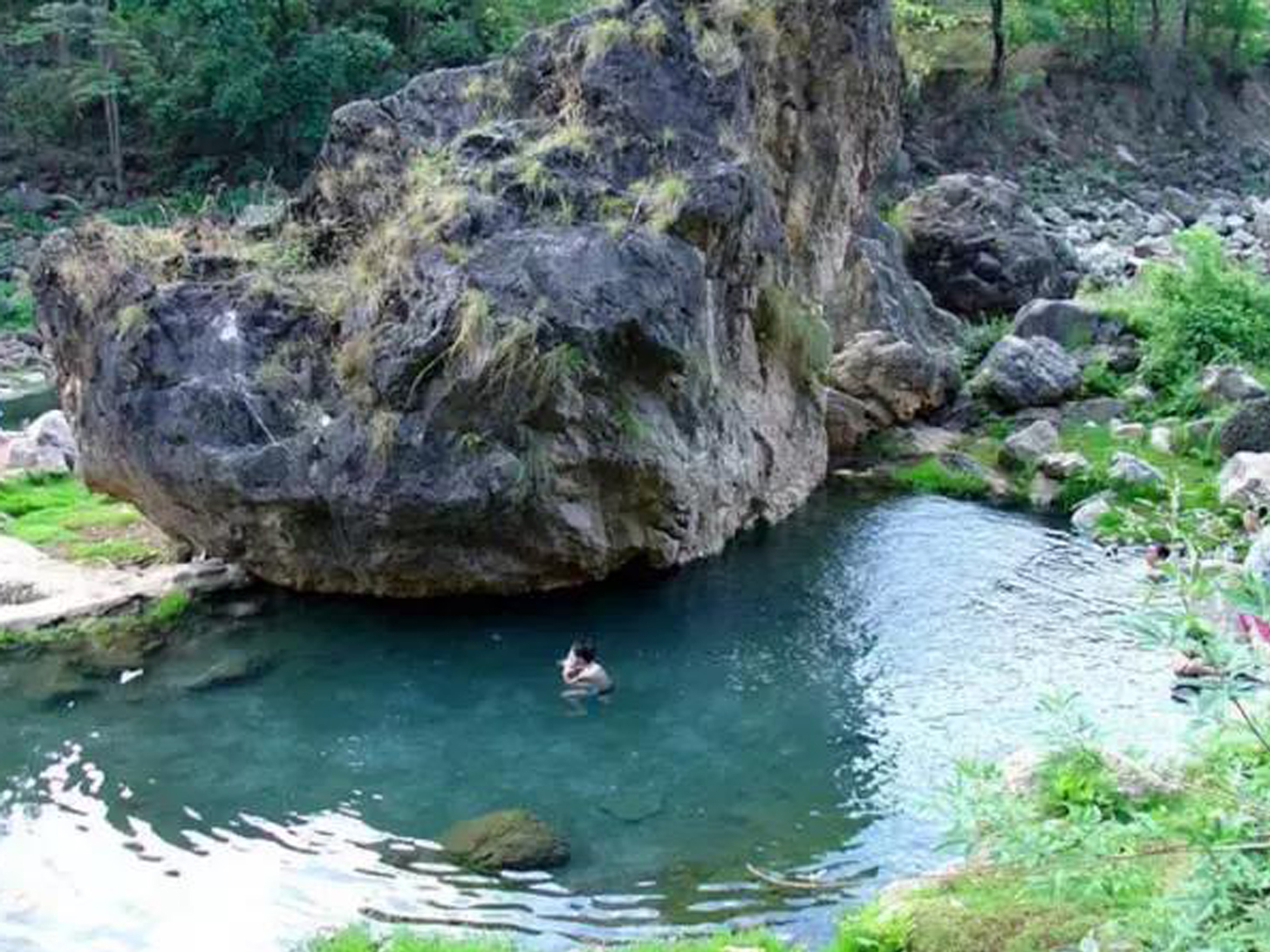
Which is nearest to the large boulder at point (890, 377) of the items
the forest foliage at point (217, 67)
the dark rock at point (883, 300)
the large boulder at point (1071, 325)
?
the dark rock at point (883, 300)

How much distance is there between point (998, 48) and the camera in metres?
64.1

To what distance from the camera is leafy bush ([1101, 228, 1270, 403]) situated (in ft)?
96.9

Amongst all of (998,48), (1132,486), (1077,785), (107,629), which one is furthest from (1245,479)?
(998,48)

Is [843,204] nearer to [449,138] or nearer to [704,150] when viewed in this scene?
[704,150]

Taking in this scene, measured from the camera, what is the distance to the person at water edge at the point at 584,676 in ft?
53.7

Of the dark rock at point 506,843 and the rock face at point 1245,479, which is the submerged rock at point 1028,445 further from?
the dark rock at point 506,843

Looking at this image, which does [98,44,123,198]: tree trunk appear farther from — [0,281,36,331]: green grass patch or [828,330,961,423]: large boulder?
[828,330,961,423]: large boulder

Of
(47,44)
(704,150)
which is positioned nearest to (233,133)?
(47,44)

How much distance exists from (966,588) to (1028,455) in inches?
281

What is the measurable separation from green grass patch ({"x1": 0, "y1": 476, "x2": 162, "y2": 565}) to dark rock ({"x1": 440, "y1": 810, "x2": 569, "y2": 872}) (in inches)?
412

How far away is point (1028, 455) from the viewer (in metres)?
26.1

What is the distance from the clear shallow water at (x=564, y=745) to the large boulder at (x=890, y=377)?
786cm

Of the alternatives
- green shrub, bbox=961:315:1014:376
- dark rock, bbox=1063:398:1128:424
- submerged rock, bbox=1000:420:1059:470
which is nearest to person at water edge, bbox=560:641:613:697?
submerged rock, bbox=1000:420:1059:470

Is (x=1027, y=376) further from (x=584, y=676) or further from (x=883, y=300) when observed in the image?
(x=584, y=676)
